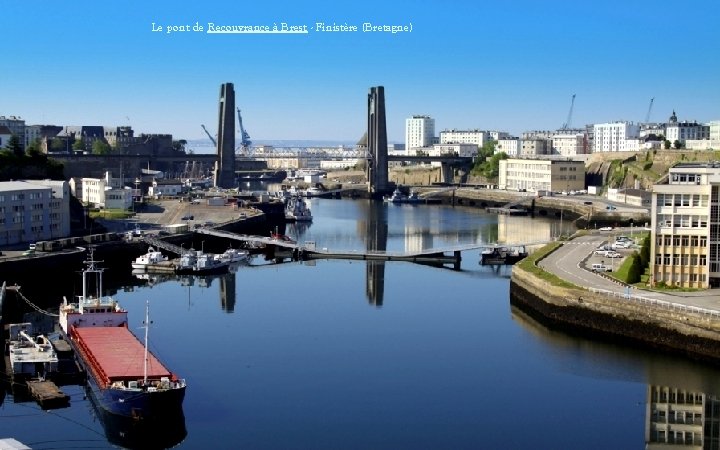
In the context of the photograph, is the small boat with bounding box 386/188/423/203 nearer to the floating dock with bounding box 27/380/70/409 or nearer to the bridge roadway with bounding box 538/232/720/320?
the bridge roadway with bounding box 538/232/720/320

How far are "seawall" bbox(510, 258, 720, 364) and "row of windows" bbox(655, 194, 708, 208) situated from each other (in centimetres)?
226

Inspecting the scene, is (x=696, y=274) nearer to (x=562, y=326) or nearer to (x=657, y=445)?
(x=562, y=326)

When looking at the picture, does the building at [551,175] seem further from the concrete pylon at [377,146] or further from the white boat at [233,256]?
the white boat at [233,256]

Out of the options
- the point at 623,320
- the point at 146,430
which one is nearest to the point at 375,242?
the point at 623,320

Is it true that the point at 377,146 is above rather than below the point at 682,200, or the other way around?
above

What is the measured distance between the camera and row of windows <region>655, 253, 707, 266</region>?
19.5 metres

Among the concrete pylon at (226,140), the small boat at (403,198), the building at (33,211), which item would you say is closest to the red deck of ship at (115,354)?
the building at (33,211)

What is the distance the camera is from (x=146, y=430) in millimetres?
12797

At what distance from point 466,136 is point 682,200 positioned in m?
83.4

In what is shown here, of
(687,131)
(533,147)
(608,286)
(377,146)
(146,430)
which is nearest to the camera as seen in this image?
(146,430)

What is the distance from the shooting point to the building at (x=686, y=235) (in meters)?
19.5

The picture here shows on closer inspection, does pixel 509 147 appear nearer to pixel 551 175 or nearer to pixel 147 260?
pixel 551 175

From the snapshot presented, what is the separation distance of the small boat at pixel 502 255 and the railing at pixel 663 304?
946cm

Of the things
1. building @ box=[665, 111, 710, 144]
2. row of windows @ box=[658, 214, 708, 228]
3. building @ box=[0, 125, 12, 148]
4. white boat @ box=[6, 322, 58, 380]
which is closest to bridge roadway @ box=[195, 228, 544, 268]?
row of windows @ box=[658, 214, 708, 228]
